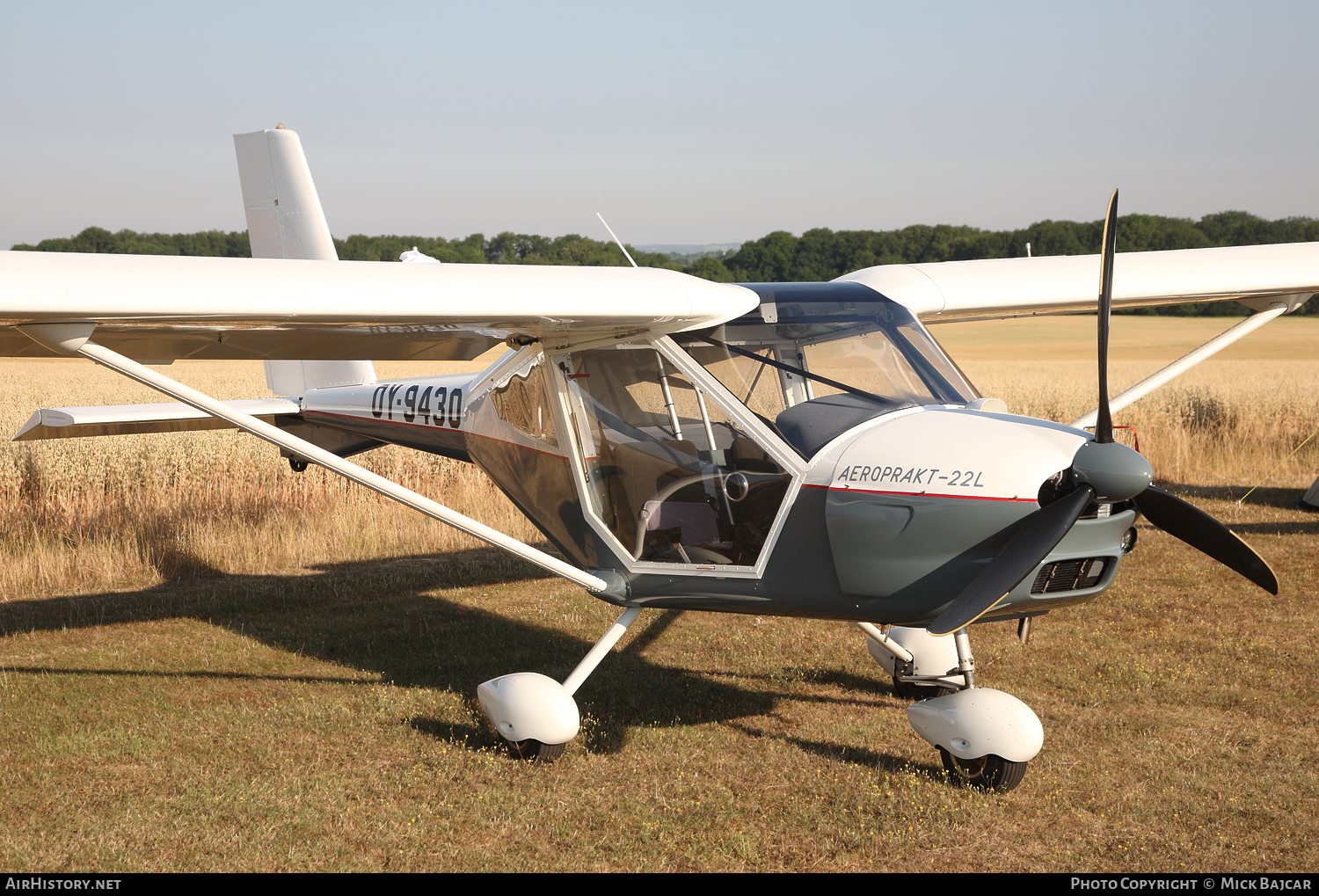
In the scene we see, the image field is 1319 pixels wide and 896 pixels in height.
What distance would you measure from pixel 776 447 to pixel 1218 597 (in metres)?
5.24

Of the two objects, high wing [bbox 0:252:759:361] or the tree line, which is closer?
high wing [bbox 0:252:759:361]

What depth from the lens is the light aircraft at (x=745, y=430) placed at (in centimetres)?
374

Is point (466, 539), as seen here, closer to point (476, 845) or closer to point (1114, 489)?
point (476, 845)

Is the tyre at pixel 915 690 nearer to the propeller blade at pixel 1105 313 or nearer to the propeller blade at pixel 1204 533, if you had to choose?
the propeller blade at pixel 1204 533

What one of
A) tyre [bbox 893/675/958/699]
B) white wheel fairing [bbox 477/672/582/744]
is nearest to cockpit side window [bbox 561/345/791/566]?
white wheel fairing [bbox 477/672/582/744]


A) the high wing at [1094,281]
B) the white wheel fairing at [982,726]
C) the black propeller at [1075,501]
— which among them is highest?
the high wing at [1094,281]

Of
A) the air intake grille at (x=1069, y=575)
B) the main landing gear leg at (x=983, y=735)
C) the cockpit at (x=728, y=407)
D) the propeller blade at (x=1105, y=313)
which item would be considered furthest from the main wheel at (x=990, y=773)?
the propeller blade at (x=1105, y=313)

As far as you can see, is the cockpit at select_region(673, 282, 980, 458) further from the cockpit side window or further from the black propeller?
the black propeller

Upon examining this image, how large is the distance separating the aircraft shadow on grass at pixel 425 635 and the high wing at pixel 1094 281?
2.42m

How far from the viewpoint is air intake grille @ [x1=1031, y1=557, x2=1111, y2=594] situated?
12.3ft

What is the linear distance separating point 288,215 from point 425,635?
3.68 m

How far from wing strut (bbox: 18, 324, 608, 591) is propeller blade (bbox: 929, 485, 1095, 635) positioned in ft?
6.51

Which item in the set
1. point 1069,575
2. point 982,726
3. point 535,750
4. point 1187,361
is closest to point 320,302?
point 535,750

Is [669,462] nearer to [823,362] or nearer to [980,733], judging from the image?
[823,362]
